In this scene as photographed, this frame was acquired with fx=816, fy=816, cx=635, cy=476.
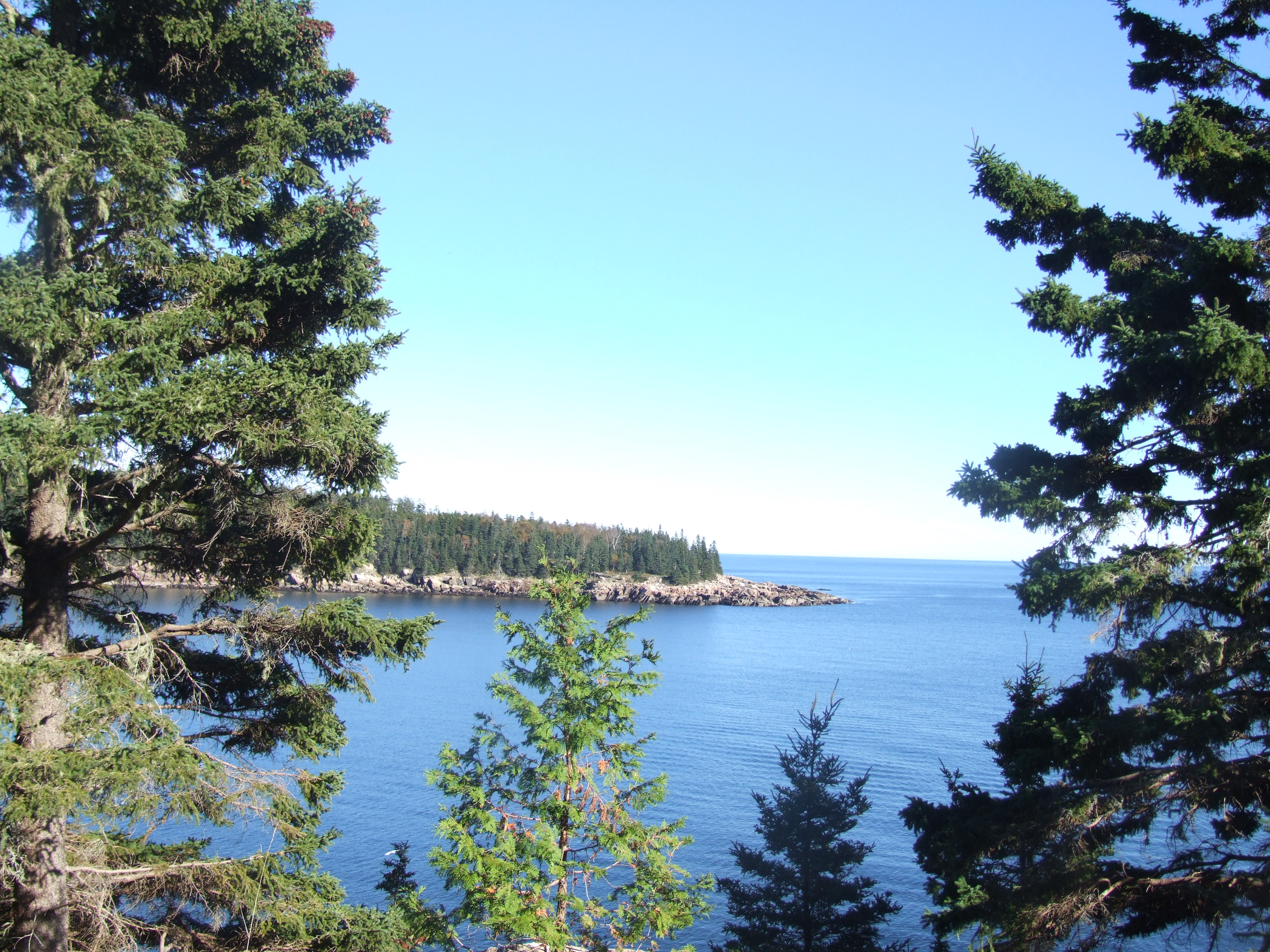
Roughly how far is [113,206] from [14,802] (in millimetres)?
5016

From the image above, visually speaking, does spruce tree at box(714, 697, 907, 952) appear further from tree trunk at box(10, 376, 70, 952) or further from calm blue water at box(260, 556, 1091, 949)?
tree trunk at box(10, 376, 70, 952)

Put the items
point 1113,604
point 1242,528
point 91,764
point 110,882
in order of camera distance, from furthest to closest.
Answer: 1. point 1113,604
2. point 1242,528
3. point 110,882
4. point 91,764

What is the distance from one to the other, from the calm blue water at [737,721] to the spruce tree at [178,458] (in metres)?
13.7

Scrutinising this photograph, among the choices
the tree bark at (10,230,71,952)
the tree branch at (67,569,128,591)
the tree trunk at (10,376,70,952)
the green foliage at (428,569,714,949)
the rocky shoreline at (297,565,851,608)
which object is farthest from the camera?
the rocky shoreline at (297,565,851,608)

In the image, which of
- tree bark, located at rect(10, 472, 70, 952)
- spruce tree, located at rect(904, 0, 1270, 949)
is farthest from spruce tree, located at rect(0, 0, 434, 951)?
spruce tree, located at rect(904, 0, 1270, 949)

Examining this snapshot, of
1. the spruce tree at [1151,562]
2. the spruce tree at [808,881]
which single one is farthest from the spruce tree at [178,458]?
the spruce tree at [808,881]

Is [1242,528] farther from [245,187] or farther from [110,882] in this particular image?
[110,882]

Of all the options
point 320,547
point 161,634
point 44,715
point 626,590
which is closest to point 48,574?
point 161,634

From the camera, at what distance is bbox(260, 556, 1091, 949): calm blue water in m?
23.8

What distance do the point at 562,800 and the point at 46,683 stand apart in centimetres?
593

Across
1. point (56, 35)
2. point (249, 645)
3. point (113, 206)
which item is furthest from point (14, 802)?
point (56, 35)

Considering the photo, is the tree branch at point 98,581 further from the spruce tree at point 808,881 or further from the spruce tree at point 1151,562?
the spruce tree at point 808,881

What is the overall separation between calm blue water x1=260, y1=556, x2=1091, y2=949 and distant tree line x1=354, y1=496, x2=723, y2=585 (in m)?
28.9

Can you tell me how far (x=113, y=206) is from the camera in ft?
24.2
